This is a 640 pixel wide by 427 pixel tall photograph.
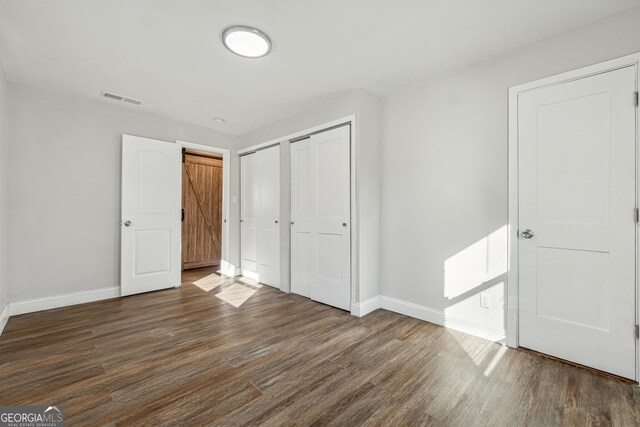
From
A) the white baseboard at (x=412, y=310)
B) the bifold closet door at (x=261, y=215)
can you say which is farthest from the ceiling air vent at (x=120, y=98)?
the white baseboard at (x=412, y=310)

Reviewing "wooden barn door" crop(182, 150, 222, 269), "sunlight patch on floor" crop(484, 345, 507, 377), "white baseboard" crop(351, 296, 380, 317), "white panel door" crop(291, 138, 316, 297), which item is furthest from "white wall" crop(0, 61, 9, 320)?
"sunlight patch on floor" crop(484, 345, 507, 377)

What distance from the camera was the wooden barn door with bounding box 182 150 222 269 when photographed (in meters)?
5.52

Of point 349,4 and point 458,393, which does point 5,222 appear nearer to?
point 349,4

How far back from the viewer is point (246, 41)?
7.34ft

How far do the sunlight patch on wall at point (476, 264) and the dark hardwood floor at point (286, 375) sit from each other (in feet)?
1.44

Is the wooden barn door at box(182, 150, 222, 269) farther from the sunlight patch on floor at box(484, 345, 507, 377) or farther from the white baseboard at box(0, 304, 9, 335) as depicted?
the sunlight patch on floor at box(484, 345, 507, 377)

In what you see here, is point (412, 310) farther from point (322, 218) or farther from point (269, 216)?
point (269, 216)

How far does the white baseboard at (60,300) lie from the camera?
9.88 ft

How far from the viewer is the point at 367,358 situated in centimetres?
215

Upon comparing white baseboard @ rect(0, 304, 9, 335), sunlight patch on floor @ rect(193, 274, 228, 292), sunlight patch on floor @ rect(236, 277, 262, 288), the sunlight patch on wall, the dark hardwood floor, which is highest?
the sunlight patch on wall

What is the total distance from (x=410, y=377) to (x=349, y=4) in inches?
100

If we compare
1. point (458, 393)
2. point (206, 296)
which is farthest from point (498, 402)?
point (206, 296)

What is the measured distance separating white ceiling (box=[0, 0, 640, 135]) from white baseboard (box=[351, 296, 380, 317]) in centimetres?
236

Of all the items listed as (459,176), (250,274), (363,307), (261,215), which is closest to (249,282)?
(250,274)
